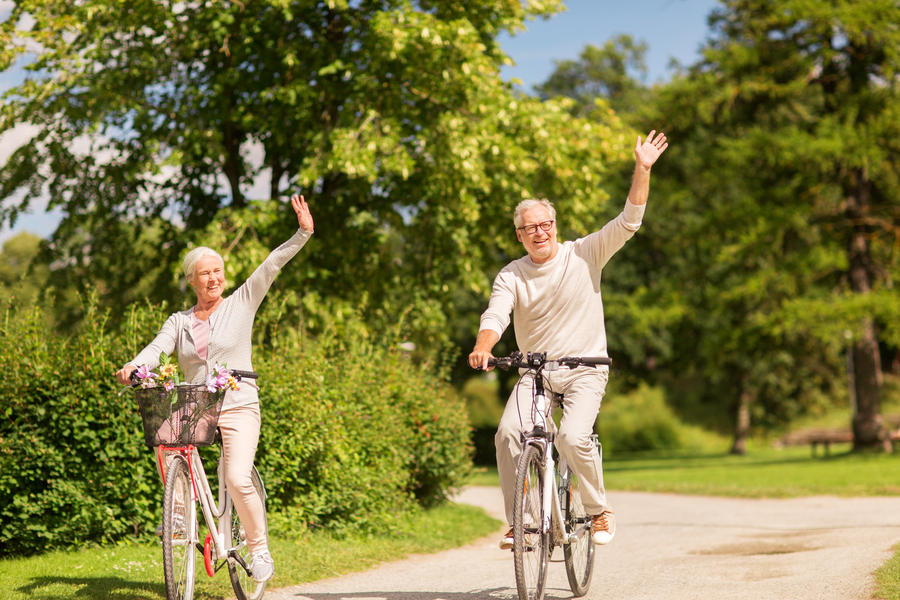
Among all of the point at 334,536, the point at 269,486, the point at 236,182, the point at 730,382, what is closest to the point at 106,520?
the point at 269,486

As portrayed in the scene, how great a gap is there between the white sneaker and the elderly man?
1.42 m

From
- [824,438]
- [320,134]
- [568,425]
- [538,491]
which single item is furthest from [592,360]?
[824,438]

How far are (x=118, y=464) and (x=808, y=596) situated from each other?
521 centimetres

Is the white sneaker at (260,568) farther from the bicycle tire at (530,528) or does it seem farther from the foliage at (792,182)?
the foliage at (792,182)

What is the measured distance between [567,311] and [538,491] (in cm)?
102

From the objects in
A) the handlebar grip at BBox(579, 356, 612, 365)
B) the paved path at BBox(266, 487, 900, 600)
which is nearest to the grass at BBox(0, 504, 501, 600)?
the paved path at BBox(266, 487, 900, 600)

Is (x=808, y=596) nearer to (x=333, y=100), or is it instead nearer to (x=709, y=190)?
(x=333, y=100)

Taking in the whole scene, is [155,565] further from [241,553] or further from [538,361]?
[538,361]

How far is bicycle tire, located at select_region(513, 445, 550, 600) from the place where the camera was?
516 centimetres

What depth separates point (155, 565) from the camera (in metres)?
7.09

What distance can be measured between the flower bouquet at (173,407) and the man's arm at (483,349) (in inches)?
52.7

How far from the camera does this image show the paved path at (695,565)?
20.5 ft

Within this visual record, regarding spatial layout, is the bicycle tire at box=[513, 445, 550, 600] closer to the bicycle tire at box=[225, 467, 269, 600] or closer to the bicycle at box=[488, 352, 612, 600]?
the bicycle at box=[488, 352, 612, 600]

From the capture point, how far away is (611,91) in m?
45.1
